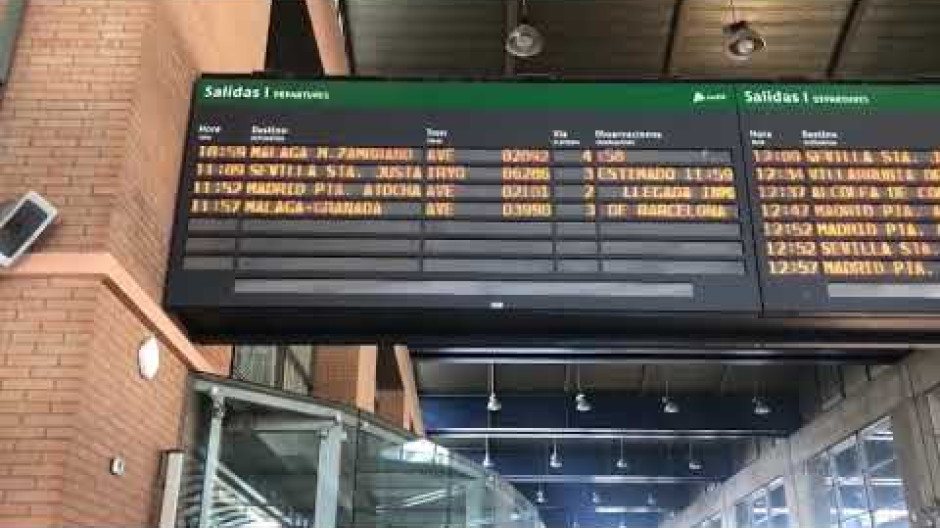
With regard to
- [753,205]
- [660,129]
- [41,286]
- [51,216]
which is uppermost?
[660,129]

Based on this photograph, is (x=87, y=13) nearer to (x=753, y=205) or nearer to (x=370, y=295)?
(x=370, y=295)

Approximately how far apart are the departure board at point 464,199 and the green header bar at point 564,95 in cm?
1

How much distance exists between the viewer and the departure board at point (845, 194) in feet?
15.7

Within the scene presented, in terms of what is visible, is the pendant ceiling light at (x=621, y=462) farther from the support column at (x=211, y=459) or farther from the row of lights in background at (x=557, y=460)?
the support column at (x=211, y=459)

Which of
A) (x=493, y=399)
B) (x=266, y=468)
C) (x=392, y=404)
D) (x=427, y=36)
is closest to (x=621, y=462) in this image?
(x=493, y=399)

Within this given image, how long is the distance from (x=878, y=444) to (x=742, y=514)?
8938 mm

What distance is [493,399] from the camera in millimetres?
17531

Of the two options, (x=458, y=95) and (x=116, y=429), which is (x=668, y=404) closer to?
(x=458, y=95)

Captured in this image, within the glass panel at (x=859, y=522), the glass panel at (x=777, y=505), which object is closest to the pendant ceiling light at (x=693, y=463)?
the glass panel at (x=777, y=505)

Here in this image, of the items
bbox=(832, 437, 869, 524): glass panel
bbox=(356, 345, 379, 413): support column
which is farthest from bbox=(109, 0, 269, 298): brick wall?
bbox=(832, 437, 869, 524): glass panel

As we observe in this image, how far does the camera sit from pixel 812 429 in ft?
58.7

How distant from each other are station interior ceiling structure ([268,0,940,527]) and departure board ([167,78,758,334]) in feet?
1.36

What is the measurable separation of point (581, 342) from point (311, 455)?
1853mm

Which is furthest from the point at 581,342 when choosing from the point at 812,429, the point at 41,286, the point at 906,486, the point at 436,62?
the point at 812,429
